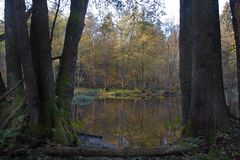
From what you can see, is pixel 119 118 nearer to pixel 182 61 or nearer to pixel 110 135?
pixel 110 135

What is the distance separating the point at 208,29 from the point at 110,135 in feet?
33.9

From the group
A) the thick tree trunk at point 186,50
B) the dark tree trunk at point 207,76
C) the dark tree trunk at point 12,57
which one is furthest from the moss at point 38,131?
the thick tree trunk at point 186,50

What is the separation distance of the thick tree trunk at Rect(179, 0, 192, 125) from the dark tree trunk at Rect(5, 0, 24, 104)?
4.05 meters

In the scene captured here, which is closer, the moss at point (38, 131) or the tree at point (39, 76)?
the tree at point (39, 76)

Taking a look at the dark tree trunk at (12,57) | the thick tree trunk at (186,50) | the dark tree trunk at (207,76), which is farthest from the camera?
the dark tree trunk at (12,57)

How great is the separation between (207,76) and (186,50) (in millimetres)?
1630

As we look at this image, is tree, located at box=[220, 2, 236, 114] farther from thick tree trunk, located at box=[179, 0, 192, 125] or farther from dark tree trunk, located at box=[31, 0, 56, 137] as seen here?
dark tree trunk, located at box=[31, 0, 56, 137]

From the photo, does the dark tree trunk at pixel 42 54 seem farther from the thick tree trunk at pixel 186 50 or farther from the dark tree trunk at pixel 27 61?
the thick tree trunk at pixel 186 50

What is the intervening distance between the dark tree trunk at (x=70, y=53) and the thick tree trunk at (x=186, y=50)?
272cm

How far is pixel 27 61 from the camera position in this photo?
7.19 meters

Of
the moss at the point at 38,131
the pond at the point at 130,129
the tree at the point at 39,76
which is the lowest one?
the pond at the point at 130,129

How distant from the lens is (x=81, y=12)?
9.26 metres

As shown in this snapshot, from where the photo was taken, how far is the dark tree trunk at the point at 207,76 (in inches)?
271

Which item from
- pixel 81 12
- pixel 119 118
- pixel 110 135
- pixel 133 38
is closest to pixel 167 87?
pixel 133 38
